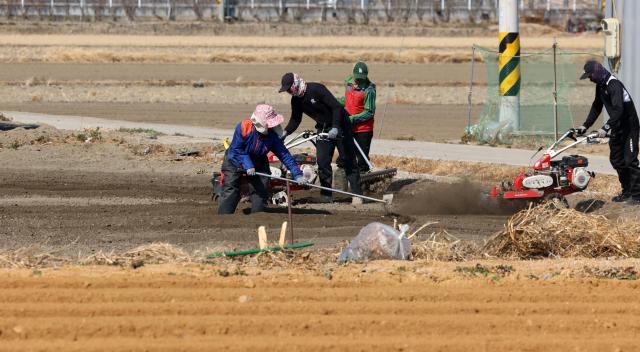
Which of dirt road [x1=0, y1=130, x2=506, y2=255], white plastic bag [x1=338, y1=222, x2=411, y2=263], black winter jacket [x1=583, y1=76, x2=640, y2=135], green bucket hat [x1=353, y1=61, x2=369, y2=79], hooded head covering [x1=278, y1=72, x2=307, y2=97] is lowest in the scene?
dirt road [x1=0, y1=130, x2=506, y2=255]

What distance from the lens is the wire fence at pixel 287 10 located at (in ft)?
220

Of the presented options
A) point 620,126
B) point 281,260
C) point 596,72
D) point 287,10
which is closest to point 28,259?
point 281,260

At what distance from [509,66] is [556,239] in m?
11.3

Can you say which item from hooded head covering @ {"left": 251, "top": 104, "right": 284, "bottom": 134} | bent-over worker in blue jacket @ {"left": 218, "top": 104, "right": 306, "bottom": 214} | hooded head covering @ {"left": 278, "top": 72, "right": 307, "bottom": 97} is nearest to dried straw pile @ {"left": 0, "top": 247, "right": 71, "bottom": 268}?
bent-over worker in blue jacket @ {"left": 218, "top": 104, "right": 306, "bottom": 214}

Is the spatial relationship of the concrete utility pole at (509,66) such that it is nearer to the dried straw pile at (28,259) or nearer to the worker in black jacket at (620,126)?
the worker in black jacket at (620,126)

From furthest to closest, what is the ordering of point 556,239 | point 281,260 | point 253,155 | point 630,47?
1. point 630,47
2. point 253,155
3. point 556,239
4. point 281,260

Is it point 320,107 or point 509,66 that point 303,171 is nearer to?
point 320,107

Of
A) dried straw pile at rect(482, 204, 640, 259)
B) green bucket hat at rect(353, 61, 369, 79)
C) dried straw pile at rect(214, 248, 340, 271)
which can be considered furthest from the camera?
green bucket hat at rect(353, 61, 369, 79)

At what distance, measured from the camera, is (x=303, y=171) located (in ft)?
52.4

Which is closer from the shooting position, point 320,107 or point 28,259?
point 28,259

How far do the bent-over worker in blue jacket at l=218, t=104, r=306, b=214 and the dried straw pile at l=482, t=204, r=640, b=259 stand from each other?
2948 millimetres

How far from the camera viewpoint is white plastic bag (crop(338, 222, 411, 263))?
1153cm

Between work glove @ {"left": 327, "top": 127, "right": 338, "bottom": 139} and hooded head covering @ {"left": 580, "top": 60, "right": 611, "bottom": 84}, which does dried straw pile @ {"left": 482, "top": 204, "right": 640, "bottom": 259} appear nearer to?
hooded head covering @ {"left": 580, "top": 60, "right": 611, "bottom": 84}

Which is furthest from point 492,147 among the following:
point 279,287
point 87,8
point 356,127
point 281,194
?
point 87,8
